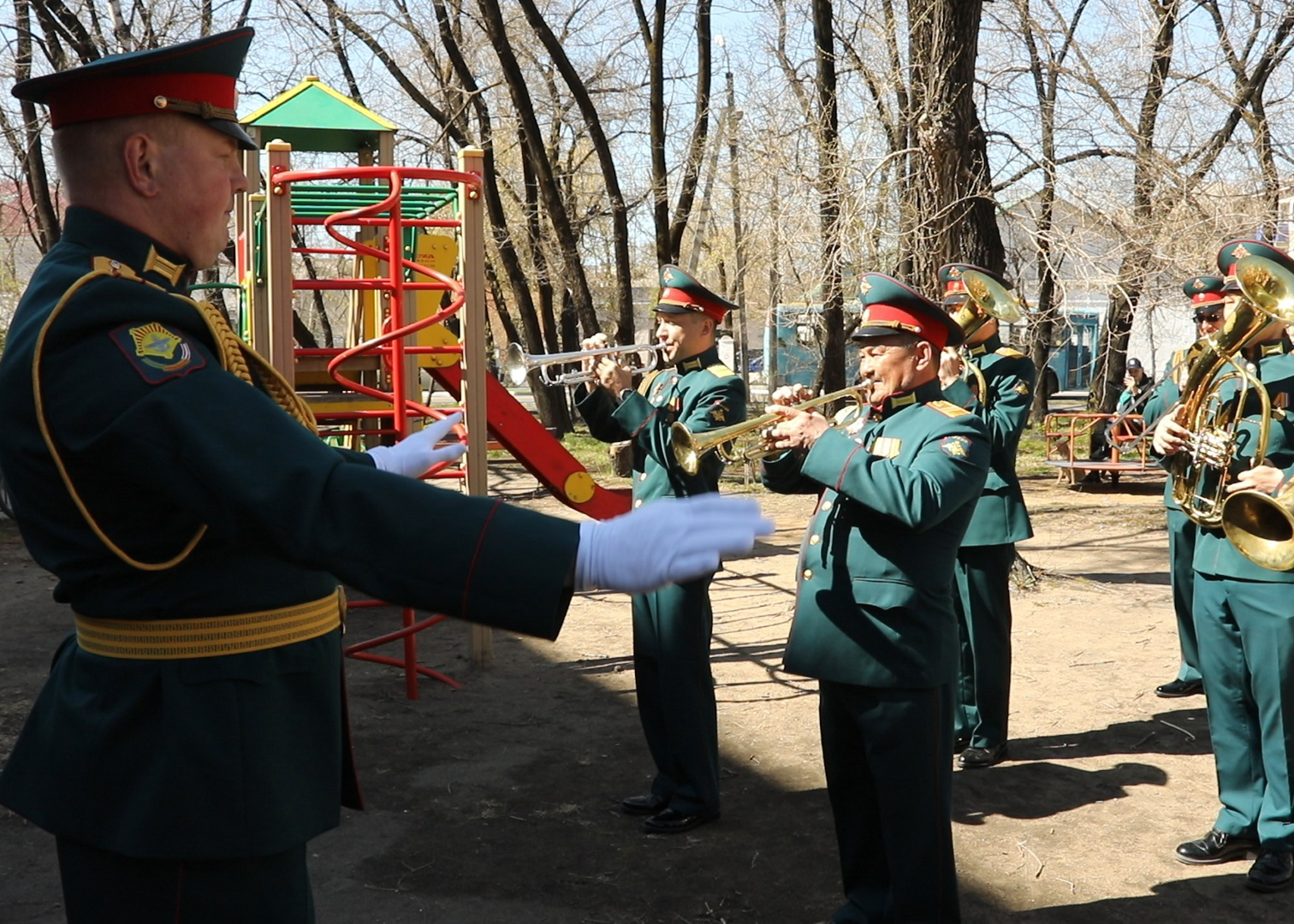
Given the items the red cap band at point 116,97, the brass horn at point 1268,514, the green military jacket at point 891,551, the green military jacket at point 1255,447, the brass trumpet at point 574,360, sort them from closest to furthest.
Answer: the red cap band at point 116,97 < the green military jacket at point 891,551 < the brass horn at point 1268,514 < the green military jacket at point 1255,447 < the brass trumpet at point 574,360

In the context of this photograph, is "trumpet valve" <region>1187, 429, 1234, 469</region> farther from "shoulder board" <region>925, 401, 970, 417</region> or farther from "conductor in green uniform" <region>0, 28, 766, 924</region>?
"conductor in green uniform" <region>0, 28, 766, 924</region>

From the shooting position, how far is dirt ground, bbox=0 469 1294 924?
3.99 meters

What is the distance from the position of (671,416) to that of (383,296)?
351 centimetres

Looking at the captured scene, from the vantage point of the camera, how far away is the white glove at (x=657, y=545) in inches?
57.6

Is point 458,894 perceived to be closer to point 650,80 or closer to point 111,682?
point 111,682

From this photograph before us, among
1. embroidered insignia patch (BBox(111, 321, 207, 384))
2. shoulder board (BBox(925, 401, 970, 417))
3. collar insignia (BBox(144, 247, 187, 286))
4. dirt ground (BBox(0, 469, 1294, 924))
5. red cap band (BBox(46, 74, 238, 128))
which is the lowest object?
dirt ground (BBox(0, 469, 1294, 924))

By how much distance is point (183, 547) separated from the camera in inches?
65.9

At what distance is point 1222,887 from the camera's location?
3.99 m

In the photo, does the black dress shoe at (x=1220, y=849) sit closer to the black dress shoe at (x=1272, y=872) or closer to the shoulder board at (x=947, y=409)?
the black dress shoe at (x=1272, y=872)

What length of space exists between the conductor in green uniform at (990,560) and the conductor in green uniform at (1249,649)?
1139mm

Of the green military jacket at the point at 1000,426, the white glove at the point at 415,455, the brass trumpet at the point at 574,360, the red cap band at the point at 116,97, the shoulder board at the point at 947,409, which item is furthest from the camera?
the green military jacket at the point at 1000,426

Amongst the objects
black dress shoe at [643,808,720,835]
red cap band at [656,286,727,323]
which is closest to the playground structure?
red cap band at [656,286,727,323]

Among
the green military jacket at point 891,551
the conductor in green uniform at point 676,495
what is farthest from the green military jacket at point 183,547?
the conductor in green uniform at point 676,495

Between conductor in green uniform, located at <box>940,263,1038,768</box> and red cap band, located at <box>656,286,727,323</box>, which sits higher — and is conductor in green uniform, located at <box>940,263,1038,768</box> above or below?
below
